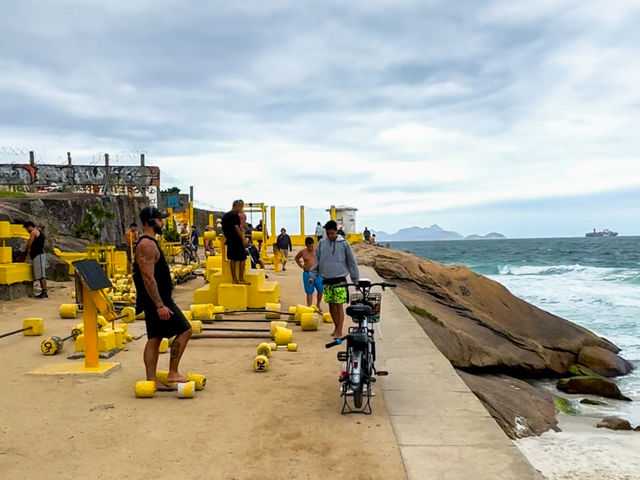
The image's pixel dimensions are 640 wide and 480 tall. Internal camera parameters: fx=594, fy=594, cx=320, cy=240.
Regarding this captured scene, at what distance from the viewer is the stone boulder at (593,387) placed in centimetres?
1080

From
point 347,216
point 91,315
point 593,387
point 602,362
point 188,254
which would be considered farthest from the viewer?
point 347,216

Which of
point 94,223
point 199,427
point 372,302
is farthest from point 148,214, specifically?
point 94,223

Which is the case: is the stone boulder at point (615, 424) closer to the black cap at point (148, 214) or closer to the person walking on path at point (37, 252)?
the black cap at point (148, 214)

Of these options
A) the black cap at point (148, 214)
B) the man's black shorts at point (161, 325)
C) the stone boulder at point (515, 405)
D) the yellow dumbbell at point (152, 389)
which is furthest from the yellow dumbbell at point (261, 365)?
the stone boulder at point (515, 405)

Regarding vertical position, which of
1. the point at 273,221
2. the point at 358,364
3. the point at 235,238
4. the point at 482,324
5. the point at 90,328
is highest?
the point at 273,221

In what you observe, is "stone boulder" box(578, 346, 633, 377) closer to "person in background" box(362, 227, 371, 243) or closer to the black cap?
the black cap

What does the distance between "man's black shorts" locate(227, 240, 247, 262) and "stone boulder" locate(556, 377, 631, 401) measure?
660 centimetres

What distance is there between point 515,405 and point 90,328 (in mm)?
5888

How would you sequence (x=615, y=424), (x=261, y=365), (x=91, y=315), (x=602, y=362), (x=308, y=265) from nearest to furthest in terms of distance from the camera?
(x=91, y=315), (x=261, y=365), (x=615, y=424), (x=308, y=265), (x=602, y=362)

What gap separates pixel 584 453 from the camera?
22.7ft

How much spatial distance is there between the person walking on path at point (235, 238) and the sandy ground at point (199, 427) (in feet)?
11.0

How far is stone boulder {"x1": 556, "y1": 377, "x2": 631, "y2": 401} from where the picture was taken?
10795mm

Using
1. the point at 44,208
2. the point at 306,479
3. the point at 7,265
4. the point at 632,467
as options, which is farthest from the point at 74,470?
the point at 44,208

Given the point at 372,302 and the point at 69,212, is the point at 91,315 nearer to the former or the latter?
the point at 372,302
